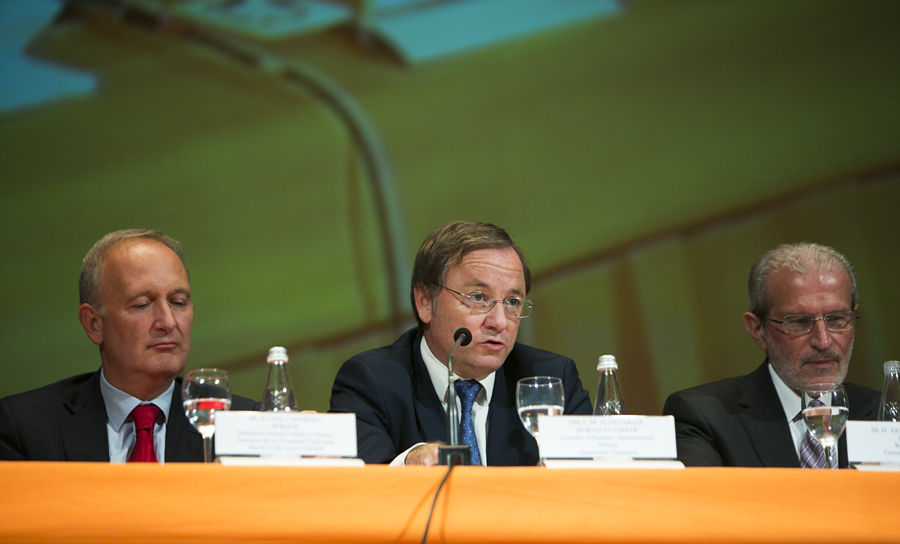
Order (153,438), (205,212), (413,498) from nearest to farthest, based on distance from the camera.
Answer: (413,498)
(153,438)
(205,212)

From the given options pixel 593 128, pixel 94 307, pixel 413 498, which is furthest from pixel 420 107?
pixel 413 498

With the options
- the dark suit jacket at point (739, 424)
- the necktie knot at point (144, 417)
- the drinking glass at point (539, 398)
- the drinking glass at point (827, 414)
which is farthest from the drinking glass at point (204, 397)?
the drinking glass at point (827, 414)

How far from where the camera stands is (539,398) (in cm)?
246

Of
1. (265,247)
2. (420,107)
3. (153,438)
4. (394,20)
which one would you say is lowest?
(153,438)

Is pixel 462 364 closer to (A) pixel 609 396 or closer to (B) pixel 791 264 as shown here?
(A) pixel 609 396

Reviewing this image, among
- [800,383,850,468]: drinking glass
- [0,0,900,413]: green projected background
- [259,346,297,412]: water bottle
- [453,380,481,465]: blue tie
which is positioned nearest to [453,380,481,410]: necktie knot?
[453,380,481,465]: blue tie

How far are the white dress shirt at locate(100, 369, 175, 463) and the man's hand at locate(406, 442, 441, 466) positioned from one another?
0.85 metres

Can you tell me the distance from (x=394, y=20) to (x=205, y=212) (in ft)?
3.93

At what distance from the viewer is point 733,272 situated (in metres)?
4.65

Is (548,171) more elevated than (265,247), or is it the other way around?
(548,171)

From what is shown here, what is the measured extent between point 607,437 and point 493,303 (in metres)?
0.99

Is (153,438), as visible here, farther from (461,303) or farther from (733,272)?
(733,272)

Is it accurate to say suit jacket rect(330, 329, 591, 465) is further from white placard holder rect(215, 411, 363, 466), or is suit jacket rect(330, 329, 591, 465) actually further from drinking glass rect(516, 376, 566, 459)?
white placard holder rect(215, 411, 363, 466)

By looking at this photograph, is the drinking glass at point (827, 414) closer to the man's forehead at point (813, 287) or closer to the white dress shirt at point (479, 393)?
the man's forehead at point (813, 287)
